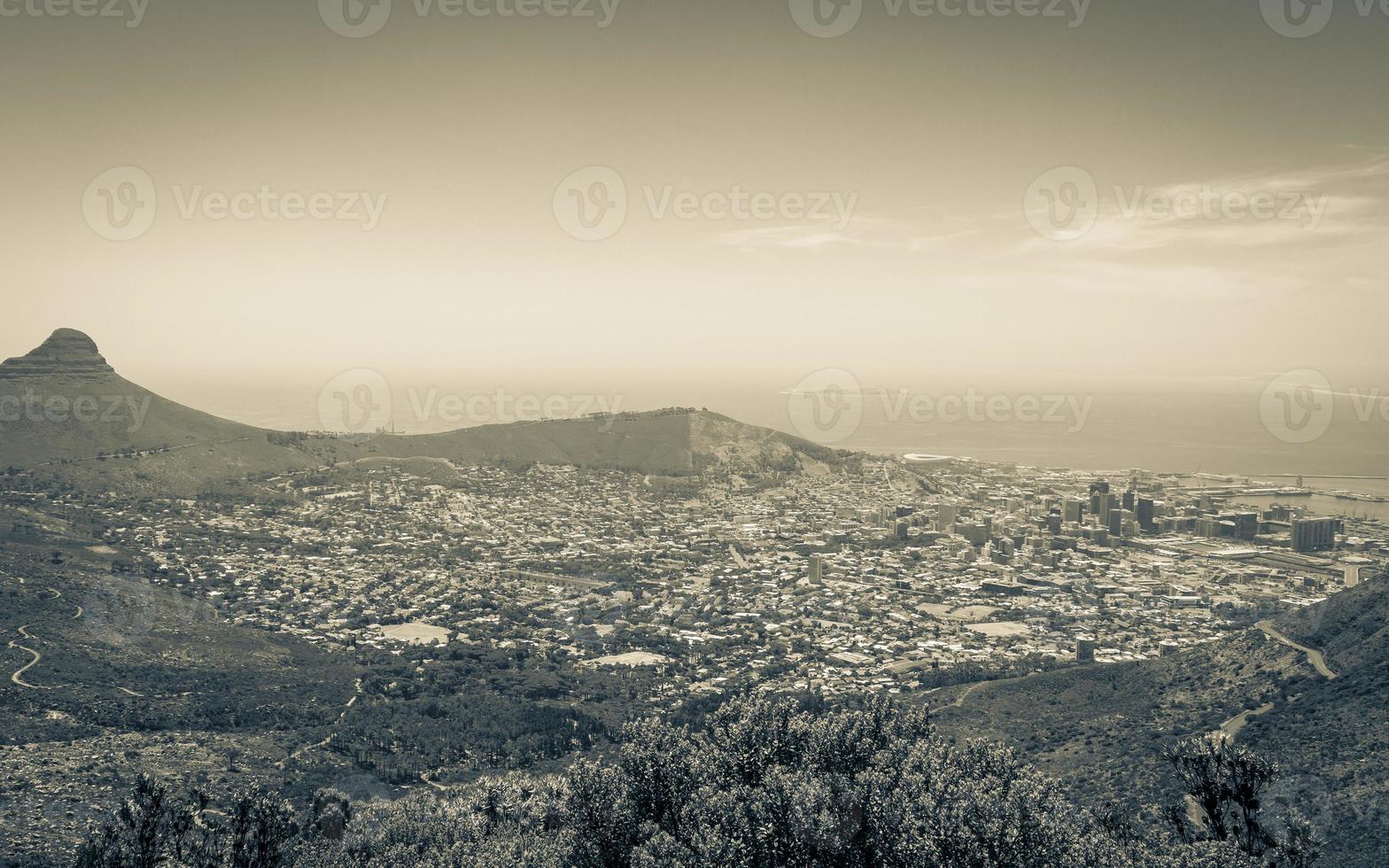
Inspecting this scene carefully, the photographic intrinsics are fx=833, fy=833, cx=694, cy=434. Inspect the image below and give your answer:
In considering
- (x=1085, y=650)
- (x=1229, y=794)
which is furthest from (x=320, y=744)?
(x=1085, y=650)

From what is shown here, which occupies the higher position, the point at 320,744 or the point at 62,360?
the point at 62,360

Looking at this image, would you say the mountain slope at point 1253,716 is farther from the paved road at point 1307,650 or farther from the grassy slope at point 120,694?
the grassy slope at point 120,694

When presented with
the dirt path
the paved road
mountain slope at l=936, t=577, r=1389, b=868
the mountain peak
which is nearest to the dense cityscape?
mountain slope at l=936, t=577, r=1389, b=868

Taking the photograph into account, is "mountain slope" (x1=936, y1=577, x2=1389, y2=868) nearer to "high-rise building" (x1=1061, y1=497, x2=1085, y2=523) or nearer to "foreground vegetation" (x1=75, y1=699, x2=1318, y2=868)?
"foreground vegetation" (x1=75, y1=699, x2=1318, y2=868)

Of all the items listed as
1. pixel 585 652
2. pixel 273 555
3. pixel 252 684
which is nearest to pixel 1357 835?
pixel 585 652

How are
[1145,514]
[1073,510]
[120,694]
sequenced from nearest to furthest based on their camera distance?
[120,694] → [1145,514] → [1073,510]

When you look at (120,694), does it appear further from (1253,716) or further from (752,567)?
(1253,716)

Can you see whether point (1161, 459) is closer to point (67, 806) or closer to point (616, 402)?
point (616, 402)
